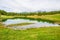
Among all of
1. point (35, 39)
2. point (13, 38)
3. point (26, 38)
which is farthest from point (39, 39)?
point (13, 38)

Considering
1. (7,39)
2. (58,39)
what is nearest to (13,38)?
(7,39)

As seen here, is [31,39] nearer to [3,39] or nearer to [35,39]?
[35,39]

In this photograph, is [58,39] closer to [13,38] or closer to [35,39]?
[35,39]

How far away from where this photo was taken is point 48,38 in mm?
21250

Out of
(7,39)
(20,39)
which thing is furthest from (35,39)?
(7,39)

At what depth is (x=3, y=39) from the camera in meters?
21.1

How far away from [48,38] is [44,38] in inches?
21.2

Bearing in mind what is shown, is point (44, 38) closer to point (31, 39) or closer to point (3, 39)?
point (31, 39)

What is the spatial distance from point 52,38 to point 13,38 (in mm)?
5188

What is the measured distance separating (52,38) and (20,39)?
13.8 feet

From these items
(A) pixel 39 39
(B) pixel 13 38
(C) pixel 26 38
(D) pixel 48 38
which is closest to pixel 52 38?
(D) pixel 48 38

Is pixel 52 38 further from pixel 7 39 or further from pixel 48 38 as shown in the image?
pixel 7 39

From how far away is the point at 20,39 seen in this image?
68.7 ft

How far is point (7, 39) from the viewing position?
21094mm
